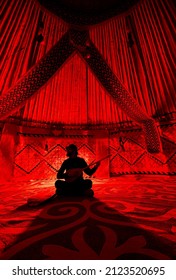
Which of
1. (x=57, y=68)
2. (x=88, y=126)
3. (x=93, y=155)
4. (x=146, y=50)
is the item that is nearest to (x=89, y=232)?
(x=57, y=68)

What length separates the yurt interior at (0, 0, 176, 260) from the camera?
992mm

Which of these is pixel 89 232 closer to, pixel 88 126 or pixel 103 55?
pixel 103 55

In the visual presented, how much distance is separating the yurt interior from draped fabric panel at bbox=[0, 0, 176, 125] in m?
0.02

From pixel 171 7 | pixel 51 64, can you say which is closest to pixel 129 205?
pixel 51 64

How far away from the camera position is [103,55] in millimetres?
3266

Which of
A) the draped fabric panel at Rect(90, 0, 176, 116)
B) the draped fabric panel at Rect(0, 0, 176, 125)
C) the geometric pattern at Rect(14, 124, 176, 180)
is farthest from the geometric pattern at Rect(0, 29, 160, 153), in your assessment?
the geometric pattern at Rect(14, 124, 176, 180)

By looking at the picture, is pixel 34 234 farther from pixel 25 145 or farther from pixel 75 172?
pixel 25 145

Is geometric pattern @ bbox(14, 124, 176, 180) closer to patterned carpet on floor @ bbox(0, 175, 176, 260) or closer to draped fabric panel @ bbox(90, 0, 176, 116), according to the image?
draped fabric panel @ bbox(90, 0, 176, 116)

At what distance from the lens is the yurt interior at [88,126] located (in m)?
0.99

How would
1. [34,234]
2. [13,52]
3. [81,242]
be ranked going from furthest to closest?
[13,52]
[34,234]
[81,242]

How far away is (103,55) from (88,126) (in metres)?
2.05

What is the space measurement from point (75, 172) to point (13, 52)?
2.45 metres
